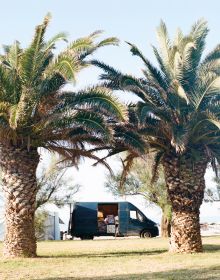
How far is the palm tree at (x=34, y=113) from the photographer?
16.6m

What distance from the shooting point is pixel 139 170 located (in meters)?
37.6

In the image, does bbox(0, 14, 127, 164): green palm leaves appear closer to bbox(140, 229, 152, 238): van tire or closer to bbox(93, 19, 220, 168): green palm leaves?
bbox(93, 19, 220, 168): green palm leaves

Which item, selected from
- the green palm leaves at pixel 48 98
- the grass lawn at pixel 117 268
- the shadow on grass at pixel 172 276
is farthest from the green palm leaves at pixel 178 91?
the shadow on grass at pixel 172 276

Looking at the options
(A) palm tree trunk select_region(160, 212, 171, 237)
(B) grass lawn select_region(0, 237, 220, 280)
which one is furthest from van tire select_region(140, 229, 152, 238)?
A: (B) grass lawn select_region(0, 237, 220, 280)

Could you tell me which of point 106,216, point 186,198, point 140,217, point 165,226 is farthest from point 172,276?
point 165,226

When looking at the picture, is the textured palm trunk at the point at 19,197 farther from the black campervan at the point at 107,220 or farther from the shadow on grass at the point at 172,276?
the black campervan at the point at 107,220

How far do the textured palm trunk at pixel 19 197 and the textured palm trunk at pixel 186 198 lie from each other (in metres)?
5.56

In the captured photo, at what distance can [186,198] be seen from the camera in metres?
18.8

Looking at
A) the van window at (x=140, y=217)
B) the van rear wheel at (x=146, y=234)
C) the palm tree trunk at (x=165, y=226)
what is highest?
the van window at (x=140, y=217)

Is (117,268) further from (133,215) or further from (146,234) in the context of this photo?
(146,234)

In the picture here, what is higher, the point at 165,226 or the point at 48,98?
the point at 48,98

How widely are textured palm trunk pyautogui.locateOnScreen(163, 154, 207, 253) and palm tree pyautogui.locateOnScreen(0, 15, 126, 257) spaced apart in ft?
11.2

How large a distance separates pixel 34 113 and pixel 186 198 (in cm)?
679

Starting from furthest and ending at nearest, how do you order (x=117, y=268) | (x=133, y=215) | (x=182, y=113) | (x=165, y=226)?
(x=165, y=226) < (x=133, y=215) < (x=182, y=113) < (x=117, y=268)
